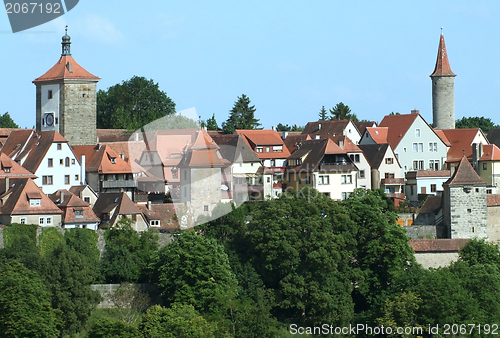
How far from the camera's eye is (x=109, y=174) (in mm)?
67875

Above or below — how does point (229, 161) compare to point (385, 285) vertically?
above

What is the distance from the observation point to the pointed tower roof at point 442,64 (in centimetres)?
8462

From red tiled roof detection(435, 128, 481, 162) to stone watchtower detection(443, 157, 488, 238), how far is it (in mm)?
13359

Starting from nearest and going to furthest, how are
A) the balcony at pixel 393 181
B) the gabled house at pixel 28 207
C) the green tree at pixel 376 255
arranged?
the green tree at pixel 376 255, the gabled house at pixel 28 207, the balcony at pixel 393 181

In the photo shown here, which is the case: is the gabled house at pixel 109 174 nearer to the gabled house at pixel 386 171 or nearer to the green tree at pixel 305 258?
the green tree at pixel 305 258

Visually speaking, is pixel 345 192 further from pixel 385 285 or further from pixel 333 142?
pixel 385 285

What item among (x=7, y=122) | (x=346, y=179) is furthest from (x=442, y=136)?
(x=7, y=122)

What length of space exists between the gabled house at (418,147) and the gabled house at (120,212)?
2180 cm

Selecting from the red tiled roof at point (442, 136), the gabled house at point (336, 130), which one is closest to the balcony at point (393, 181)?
the gabled house at point (336, 130)

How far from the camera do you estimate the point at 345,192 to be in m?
69.4

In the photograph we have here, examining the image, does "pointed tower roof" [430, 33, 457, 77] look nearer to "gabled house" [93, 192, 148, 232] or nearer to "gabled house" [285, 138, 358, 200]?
"gabled house" [285, 138, 358, 200]

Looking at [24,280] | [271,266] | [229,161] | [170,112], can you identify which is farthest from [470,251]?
[170,112]

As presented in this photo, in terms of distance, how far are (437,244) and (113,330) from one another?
20.0 meters

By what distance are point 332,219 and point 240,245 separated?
16.2ft
